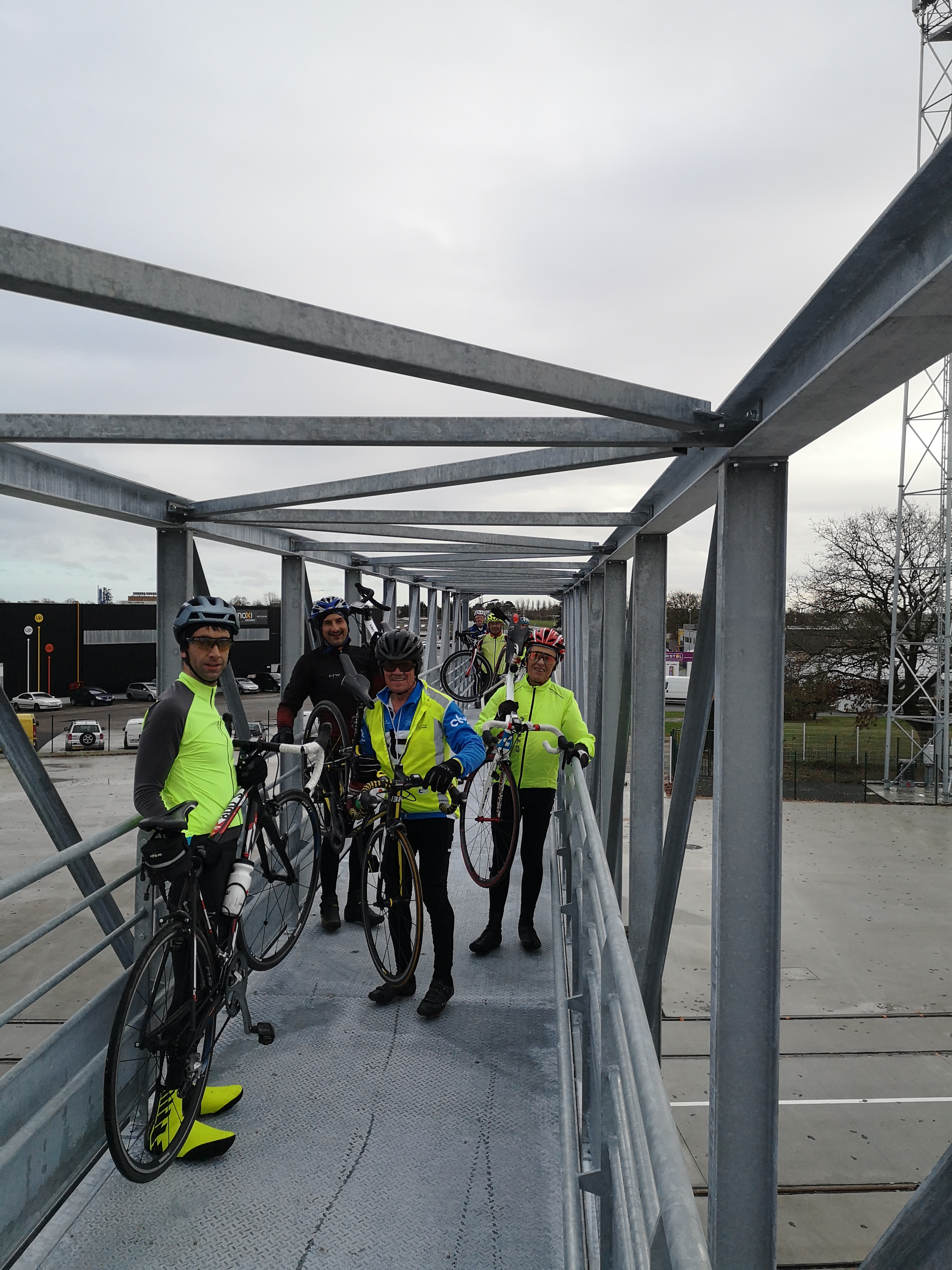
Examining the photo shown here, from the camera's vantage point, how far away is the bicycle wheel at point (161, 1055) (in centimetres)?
276

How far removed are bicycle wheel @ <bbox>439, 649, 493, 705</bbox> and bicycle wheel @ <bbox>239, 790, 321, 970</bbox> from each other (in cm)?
773

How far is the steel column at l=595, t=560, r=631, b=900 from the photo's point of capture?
6.76m

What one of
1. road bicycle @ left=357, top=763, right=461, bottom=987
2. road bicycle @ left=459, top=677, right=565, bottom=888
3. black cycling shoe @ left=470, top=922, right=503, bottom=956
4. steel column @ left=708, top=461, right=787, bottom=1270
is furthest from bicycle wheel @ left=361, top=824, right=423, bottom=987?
steel column @ left=708, top=461, right=787, bottom=1270

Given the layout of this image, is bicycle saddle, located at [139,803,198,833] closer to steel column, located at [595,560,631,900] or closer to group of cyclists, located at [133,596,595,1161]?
group of cyclists, located at [133,596,595,1161]

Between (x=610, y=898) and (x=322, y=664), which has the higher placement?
(x=322, y=664)

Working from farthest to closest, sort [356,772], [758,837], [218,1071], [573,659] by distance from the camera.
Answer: [573,659], [356,772], [218,1071], [758,837]

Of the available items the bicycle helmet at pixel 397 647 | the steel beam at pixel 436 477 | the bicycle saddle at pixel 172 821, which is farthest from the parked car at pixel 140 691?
the bicycle saddle at pixel 172 821

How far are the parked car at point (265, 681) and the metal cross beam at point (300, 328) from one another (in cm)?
4709

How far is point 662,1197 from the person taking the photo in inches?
41.3

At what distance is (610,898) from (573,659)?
13190 mm

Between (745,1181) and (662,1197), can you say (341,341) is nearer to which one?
(662,1197)

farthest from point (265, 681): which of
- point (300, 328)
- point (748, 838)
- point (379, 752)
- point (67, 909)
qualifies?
point (300, 328)

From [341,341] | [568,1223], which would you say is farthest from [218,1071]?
[341,341]

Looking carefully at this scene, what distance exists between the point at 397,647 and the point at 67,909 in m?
1.60
